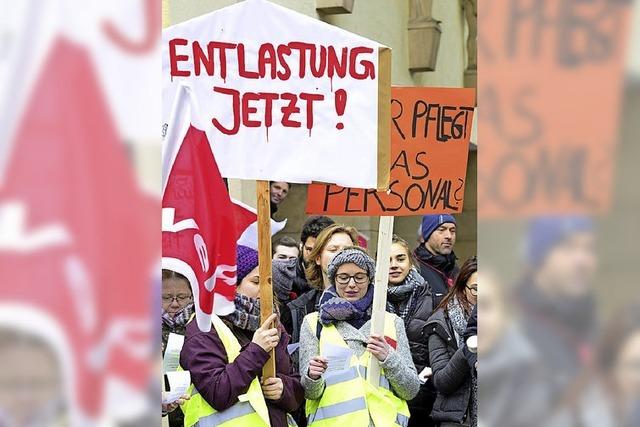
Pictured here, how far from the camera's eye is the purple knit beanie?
16.4 feet

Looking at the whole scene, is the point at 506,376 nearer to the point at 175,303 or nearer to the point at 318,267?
the point at 175,303

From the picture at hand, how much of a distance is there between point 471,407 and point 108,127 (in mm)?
3837

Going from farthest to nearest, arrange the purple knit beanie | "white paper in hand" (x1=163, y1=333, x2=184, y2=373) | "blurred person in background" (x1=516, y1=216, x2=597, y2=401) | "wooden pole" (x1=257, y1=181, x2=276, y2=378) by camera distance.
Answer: the purple knit beanie < "white paper in hand" (x1=163, y1=333, x2=184, y2=373) < "wooden pole" (x1=257, y1=181, x2=276, y2=378) < "blurred person in background" (x1=516, y1=216, x2=597, y2=401)

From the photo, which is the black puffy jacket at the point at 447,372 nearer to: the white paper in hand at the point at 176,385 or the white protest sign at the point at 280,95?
the white protest sign at the point at 280,95

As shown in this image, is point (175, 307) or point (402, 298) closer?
point (175, 307)

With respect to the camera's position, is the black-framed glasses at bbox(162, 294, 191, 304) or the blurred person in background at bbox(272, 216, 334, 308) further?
the blurred person in background at bbox(272, 216, 334, 308)

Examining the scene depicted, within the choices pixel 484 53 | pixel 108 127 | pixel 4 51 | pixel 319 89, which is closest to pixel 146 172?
pixel 108 127

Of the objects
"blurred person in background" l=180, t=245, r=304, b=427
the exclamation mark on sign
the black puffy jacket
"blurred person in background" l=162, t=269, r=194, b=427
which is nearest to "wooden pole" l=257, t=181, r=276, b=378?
"blurred person in background" l=180, t=245, r=304, b=427

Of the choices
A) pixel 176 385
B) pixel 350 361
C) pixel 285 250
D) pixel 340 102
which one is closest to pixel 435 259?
pixel 285 250

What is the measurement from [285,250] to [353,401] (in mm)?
2143

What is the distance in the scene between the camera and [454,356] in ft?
17.8

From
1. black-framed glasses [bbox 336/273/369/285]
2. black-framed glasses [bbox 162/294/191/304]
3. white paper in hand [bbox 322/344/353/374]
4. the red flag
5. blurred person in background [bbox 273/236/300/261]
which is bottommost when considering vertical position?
white paper in hand [bbox 322/344/353/374]

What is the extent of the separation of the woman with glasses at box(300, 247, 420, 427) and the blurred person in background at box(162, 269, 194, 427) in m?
0.53

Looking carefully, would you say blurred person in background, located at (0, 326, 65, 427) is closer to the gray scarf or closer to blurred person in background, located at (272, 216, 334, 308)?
the gray scarf
